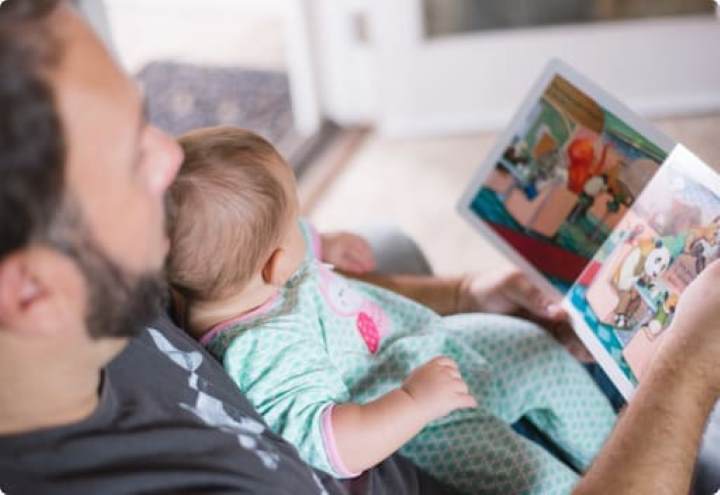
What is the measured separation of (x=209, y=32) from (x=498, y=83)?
143 cm

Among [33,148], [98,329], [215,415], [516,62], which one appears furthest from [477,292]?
[516,62]

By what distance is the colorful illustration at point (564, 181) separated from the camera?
1.13 meters

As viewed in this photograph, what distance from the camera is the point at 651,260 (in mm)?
1068

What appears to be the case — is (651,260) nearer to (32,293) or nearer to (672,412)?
(672,412)

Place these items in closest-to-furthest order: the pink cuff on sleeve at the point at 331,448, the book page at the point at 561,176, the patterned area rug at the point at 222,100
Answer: the pink cuff on sleeve at the point at 331,448 → the book page at the point at 561,176 → the patterned area rug at the point at 222,100

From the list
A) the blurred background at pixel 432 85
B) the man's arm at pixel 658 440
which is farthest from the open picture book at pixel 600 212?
the blurred background at pixel 432 85

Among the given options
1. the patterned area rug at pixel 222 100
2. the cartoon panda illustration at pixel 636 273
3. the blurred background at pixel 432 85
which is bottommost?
the patterned area rug at pixel 222 100

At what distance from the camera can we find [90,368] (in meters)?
0.75

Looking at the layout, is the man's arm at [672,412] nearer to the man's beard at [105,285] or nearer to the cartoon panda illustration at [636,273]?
the cartoon panda illustration at [636,273]

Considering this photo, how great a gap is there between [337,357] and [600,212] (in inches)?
16.1

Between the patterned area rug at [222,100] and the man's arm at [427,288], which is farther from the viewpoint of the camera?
the patterned area rug at [222,100]

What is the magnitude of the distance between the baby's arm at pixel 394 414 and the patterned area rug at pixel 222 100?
190 centimetres

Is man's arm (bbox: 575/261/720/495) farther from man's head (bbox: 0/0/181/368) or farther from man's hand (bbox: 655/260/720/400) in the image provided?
man's head (bbox: 0/0/181/368)

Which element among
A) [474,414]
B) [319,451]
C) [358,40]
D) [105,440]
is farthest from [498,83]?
[105,440]
